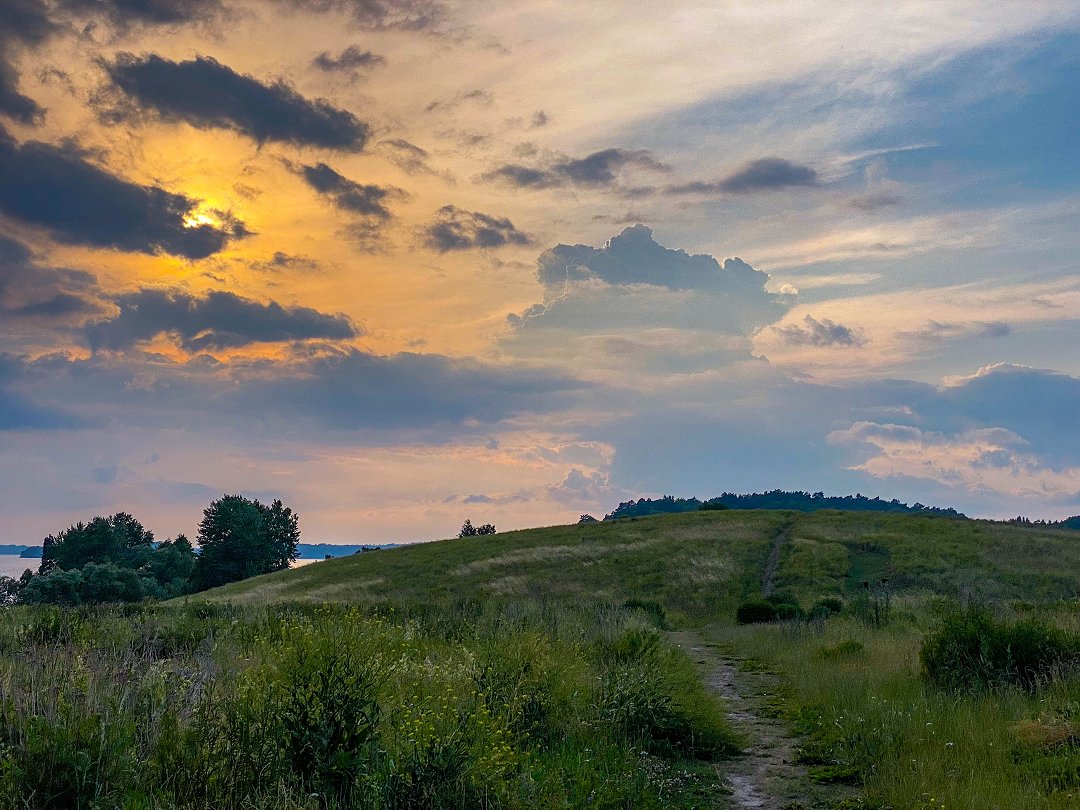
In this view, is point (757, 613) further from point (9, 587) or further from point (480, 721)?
point (9, 587)

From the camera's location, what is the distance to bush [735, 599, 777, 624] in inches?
1291

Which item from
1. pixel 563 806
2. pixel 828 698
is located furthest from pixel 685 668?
pixel 563 806

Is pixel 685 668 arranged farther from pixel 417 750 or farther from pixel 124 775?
pixel 124 775

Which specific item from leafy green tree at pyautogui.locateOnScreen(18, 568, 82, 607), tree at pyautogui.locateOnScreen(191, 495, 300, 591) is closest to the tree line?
tree at pyautogui.locateOnScreen(191, 495, 300, 591)

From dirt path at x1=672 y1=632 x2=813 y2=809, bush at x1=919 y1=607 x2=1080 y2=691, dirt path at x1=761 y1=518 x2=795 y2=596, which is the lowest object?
dirt path at x1=672 y1=632 x2=813 y2=809

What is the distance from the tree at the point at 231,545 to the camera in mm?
84688

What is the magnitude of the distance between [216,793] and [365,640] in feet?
6.83

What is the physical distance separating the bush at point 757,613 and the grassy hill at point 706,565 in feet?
10.8

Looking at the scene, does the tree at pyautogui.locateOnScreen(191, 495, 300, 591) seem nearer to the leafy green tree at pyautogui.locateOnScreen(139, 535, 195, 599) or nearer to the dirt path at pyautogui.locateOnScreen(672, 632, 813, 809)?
the leafy green tree at pyautogui.locateOnScreen(139, 535, 195, 599)

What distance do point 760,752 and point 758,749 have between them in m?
0.17

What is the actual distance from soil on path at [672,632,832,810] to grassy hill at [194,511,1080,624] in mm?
19626

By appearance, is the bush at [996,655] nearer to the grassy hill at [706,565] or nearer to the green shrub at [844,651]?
the green shrub at [844,651]

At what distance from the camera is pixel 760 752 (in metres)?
10.6

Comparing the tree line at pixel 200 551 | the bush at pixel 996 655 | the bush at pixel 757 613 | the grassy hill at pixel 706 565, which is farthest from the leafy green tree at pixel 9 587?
the bush at pixel 996 655
